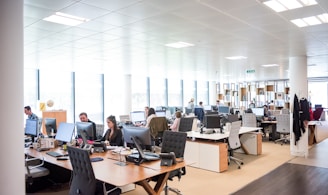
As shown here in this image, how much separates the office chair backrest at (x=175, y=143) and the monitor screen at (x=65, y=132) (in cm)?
163

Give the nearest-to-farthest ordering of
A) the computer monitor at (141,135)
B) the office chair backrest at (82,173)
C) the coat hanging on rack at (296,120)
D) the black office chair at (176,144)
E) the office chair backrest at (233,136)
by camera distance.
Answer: the office chair backrest at (82,173) → the computer monitor at (141,135) → the black office chair at (176,144) → the office chair backrest at (233,136) → the coat hanging on rack at (296,120)

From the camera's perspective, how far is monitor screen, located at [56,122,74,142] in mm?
4340

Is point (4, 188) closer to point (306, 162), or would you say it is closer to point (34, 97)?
point (306, 162)

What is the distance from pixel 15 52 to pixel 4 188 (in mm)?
1323

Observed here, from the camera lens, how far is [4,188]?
2.45 m

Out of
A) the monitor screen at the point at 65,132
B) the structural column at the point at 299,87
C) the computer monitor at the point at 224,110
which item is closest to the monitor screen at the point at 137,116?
the computer monitor at the point at 224,110

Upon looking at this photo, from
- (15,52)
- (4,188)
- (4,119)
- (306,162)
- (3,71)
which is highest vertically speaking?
(15,52)

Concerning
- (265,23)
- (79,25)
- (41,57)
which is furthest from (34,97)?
(265,23)

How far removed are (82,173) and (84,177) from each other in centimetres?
5

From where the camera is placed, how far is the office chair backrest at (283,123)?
812 cm

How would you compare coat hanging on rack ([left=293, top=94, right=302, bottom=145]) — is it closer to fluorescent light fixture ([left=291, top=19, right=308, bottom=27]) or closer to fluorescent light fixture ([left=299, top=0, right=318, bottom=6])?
fluorescent light fixture ([left=291, top=19, right=308, bottom=27])

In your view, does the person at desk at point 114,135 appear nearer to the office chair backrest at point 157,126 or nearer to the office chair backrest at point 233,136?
the office chair backrest at point 157,126

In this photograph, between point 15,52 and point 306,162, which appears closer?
point 15,52

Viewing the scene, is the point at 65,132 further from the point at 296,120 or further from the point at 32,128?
the point at 296,120
